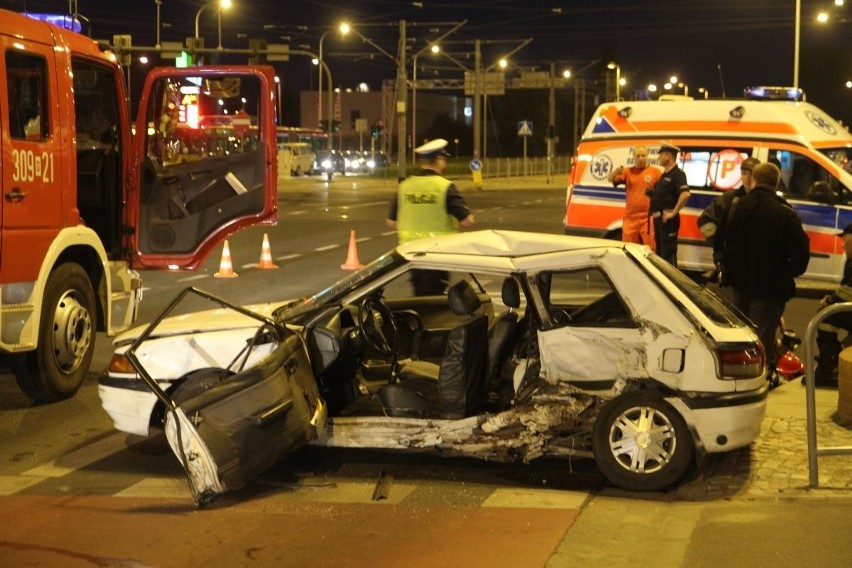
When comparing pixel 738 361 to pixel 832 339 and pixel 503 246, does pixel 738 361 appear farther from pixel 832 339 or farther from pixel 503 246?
pixel 832 339

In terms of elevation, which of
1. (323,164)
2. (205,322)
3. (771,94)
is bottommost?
(205,322)

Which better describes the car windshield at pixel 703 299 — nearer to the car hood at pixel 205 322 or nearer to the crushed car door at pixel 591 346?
the crushed car door at pixel 591 346

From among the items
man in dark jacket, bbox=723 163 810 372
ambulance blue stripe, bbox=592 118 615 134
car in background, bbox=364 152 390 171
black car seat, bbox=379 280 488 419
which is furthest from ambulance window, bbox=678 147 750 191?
car in background, bbox=364 152 390 171

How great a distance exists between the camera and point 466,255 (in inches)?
286

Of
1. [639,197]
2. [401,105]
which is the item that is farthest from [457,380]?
[401,105]

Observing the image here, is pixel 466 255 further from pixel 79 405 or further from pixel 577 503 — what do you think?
pixel 79 405

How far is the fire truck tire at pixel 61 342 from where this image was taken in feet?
30.2

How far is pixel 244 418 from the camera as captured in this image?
21.3 ft

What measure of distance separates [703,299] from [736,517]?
138 centimetres

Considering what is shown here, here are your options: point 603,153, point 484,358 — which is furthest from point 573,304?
point 603,153

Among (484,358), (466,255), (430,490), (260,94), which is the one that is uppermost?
(260,94)

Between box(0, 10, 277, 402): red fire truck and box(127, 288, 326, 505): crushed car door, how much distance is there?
236 cm

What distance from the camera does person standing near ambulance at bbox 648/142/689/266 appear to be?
43.4 feet

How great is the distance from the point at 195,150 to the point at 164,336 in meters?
4.14
